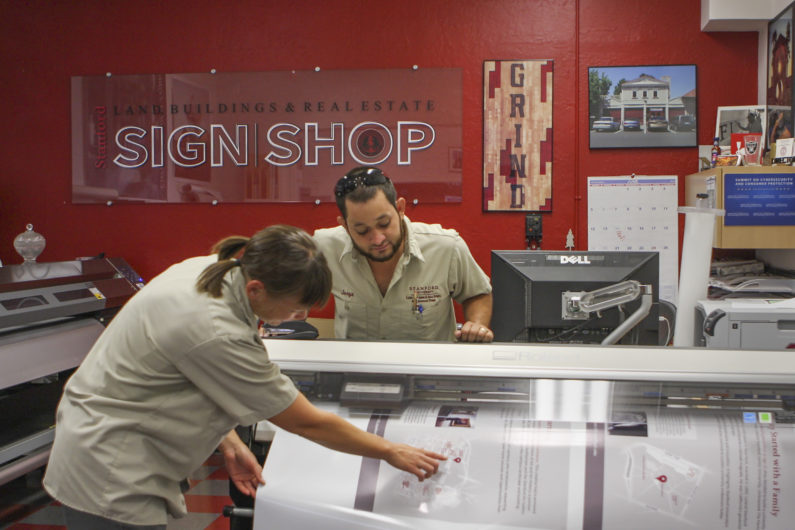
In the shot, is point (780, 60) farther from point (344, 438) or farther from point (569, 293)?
point (344, 438)

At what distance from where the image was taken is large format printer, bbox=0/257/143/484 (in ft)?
9.07

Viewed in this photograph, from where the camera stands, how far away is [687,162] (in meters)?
4.00

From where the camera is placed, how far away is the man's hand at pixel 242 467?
1561 mm

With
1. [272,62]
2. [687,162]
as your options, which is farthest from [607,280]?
[272,62]

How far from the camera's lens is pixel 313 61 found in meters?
4.27

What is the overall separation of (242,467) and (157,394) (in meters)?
0.33

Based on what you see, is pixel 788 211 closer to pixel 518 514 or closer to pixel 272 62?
pixel 518 514

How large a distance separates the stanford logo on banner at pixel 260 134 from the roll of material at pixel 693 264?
197 cm

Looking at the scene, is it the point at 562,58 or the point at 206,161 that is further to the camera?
the point at 206,161

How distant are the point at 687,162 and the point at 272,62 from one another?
2.68 m

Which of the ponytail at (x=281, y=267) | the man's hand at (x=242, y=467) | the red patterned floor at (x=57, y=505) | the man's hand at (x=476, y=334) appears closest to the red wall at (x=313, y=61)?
the red patterned floor at (x=57, y=505)

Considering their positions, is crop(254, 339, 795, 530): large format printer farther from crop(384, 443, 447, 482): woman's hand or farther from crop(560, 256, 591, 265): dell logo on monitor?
crop(560, 256, 591, 265): dell logo on monitor

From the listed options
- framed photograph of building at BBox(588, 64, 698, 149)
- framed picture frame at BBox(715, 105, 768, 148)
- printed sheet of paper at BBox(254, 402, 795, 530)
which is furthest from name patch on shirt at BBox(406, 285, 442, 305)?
framed picture frame at BBox(715, 105, 768, 148)

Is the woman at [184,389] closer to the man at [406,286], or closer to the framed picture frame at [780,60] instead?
the man at [406,286]
